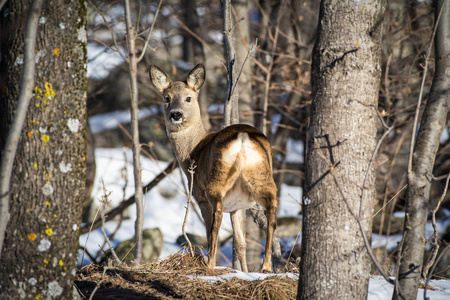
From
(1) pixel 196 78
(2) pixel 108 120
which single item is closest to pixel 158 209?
(2) pixel 108 120

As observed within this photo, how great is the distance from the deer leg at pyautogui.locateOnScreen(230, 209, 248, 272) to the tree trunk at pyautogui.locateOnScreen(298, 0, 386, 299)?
2.33m

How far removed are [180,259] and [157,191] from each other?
372 inches

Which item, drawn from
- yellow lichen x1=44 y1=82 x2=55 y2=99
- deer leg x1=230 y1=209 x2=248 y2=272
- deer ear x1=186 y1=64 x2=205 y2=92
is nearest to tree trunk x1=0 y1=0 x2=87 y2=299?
yellow lichen x1=44 y1=82 x2=55 y2=99

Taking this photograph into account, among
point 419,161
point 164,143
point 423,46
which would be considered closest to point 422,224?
point 419,161

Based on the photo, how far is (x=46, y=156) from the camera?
2863 mm

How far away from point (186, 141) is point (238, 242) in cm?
134

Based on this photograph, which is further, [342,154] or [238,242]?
[238,242]

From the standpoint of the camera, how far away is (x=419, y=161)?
132 inches

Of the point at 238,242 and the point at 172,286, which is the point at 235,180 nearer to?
the point at 238,242

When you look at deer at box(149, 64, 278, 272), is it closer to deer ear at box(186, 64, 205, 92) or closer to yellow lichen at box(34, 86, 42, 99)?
deer ear at box(186, 64, 205, 92)

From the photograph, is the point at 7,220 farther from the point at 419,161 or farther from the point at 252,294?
the point at 419,161

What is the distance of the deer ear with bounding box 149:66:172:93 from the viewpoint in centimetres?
635

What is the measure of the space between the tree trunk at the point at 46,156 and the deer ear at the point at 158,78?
332 centimetres

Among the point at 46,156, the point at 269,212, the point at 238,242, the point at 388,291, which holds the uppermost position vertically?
the point at 46,156
